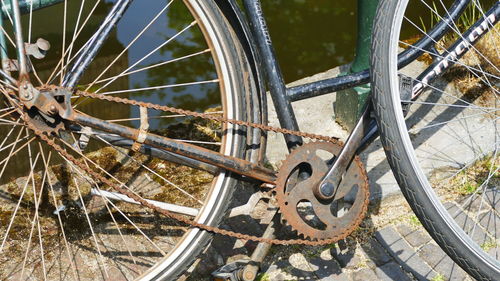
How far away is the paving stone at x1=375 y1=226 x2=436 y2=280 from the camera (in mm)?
3559

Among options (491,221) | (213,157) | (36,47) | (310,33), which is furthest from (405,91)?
(310,33)

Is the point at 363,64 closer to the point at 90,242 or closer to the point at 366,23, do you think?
the point at 366,23

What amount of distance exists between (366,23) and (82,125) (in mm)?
1663

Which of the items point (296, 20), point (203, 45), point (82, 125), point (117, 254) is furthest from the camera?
point (296, 20)

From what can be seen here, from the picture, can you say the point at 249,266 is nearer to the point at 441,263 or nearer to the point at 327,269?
the point at 327,269

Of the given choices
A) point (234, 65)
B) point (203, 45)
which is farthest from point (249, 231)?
point (203, 45)

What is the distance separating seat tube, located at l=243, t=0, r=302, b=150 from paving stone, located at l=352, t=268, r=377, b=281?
27.8 inches

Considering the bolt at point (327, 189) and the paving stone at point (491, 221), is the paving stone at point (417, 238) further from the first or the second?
the bolt at point (327, 189)

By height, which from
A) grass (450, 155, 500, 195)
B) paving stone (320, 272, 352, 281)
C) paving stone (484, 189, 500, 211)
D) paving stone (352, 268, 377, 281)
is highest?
grass (450, 155, 500, 195)

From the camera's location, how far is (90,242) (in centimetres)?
363

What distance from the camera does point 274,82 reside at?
3.23m

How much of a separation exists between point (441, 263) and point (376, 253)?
0.30 metres

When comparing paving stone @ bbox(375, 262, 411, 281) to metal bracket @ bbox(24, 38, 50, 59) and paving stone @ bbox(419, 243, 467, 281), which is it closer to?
paving stone @ bbox(419, 243, 467, 281)

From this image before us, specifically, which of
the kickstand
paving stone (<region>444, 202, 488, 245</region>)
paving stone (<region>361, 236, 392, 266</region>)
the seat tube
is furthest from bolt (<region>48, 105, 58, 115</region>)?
paving stone (<region>444, 202, 488, 245</region>)
